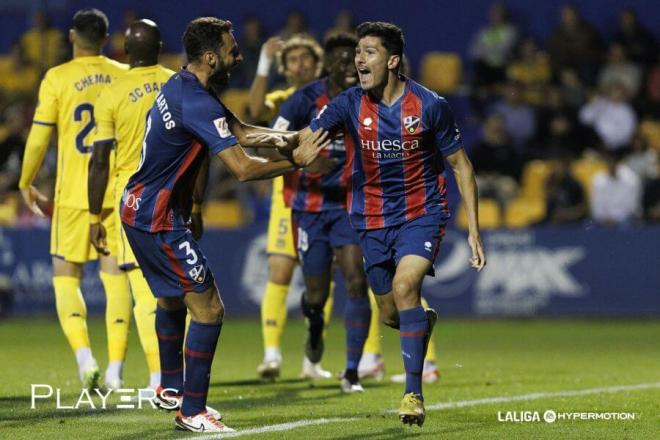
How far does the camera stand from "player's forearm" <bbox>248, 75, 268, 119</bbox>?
10.6m

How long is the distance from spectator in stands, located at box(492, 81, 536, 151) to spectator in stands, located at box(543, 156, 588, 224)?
2166 millimetres

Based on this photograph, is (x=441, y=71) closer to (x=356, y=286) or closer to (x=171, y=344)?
(x=356, y=286)

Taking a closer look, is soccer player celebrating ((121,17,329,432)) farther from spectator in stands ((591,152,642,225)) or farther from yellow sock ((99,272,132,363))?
spectator in stands ((591,152,642,225))

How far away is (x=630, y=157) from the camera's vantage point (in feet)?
59.8

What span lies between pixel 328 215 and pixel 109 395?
206 centimetres

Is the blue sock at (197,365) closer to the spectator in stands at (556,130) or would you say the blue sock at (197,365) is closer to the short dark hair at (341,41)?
the short dark hair at (341,41)

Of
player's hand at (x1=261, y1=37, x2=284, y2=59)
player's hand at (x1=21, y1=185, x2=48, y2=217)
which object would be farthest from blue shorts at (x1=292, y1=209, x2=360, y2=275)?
player's hand at (x1=21, y1=185, x2=48, y2=217)

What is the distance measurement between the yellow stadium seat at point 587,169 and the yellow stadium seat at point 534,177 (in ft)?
1.27

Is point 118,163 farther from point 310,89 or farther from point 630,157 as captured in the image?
point 630,157

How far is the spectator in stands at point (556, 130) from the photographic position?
18.9 m

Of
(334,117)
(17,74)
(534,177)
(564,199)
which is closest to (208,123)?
(334,117)

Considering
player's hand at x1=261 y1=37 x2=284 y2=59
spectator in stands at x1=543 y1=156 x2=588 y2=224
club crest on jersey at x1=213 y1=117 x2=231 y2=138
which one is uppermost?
player's hand at x1=261 y1=37 x2=284 y2=59

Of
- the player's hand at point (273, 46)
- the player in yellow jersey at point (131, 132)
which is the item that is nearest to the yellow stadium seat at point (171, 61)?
the player's hand at point (273, 46)

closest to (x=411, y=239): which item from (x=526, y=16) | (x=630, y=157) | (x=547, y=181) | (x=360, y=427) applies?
(x=360, y=427)
